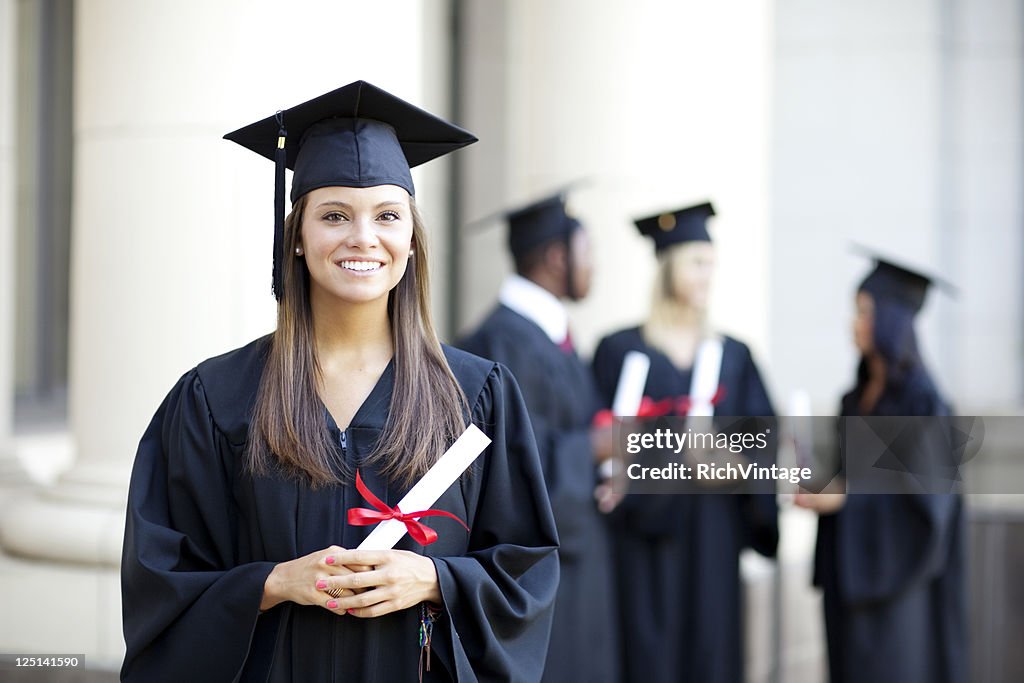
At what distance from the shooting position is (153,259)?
13.8 feet

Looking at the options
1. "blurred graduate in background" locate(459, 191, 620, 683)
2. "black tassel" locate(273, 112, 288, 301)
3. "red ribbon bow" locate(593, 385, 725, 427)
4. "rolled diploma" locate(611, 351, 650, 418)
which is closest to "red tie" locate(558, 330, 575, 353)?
"blurred graduate in background" locate(459, 191, 620, 683)

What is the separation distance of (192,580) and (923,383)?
354 cm

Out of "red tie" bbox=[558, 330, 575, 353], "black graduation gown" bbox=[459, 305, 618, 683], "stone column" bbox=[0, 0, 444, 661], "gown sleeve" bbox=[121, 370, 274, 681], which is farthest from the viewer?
"red tie" bbox=[558, 330, 575, 353]

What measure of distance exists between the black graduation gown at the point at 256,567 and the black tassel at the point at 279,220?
0.64 ft

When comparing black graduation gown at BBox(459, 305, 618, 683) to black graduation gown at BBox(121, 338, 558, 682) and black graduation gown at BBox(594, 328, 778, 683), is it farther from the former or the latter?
black graduation gown at BBox(121, 338, 558, 682)

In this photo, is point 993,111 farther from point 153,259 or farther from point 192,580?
point 192,580

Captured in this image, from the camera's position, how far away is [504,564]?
2.49 metres

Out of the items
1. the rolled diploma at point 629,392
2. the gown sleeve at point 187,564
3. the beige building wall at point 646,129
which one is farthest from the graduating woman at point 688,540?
the gown sleeve at point 187,564

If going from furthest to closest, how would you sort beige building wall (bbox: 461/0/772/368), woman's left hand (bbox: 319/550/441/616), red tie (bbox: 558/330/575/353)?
beige building wall (bbox: 461/0/772/368) → red tie (bbox: 558/330/575/353) → woman's left hand (bbox: 319/550/441/616)

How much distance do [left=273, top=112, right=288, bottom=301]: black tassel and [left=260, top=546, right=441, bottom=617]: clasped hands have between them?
602mm

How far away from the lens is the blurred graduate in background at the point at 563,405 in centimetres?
446

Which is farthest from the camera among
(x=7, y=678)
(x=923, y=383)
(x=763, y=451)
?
(x=763, y=451)

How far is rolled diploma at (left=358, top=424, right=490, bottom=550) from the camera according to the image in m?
2.32

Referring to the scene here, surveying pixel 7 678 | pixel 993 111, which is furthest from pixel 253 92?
pixel 993 111
